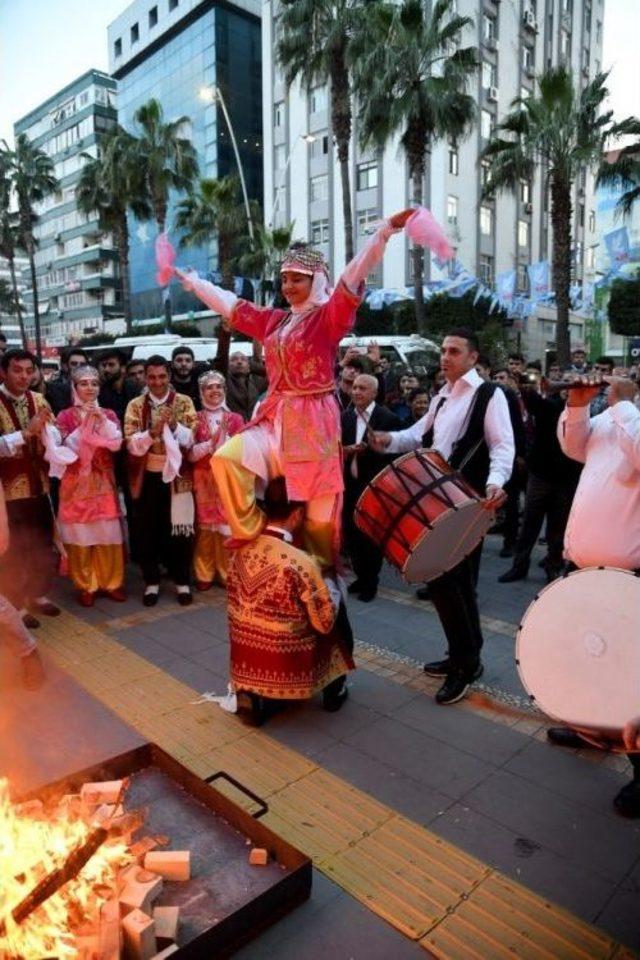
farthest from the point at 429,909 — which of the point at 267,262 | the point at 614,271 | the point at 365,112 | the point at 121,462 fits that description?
the point at 267,262

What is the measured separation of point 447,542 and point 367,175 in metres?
34.8

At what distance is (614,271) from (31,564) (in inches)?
967

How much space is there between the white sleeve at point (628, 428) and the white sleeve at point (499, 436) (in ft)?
3.03

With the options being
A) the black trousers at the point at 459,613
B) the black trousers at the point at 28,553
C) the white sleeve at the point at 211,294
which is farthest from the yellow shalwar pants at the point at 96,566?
the black trousers at the point at 459,613

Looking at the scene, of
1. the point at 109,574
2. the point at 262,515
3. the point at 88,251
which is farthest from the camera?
the point at 88,251

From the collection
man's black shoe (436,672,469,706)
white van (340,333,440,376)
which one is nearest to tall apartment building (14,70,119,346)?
white van (340,333,440,376)

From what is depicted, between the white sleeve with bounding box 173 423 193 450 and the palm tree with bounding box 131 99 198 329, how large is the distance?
82.9ft

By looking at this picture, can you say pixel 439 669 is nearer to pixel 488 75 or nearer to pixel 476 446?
pixel 476 446

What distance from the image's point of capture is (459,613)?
159 inches

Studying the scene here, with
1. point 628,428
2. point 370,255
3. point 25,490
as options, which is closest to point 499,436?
point 628,428

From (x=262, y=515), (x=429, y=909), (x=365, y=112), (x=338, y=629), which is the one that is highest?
(x=365, y=112)

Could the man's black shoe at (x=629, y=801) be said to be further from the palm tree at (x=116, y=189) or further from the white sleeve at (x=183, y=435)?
the palm tree at (x=116, y=189)

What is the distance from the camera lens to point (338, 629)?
409cm

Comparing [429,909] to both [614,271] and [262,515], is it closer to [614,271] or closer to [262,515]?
[262,515]
